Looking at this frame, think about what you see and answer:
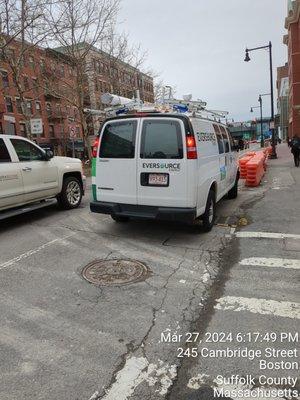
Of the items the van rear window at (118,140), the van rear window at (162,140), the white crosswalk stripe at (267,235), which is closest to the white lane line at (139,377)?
the van rear window at (162,140)

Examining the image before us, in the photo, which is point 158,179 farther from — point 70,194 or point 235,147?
point 235,147

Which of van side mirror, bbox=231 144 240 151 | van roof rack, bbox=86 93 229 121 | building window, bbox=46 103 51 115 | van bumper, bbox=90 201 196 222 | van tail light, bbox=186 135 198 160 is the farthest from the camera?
building window, bbox=46 103 51 115

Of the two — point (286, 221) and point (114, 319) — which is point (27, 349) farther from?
point (286, 221)

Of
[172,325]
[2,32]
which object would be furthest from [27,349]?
[2,32]

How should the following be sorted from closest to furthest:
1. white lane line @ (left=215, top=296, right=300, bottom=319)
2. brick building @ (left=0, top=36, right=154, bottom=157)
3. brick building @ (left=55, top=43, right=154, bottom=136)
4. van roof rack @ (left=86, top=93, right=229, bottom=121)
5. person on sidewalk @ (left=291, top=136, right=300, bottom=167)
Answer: white lane line @ (left=215, top=296, right=300, bottom=319) < van roof rack @ (left=86, top=93, right=229, bottom=121) < person on sidewalk @ (left=291, top=136, right=300, bottom=167) < brick building @ (left=0, top=36, right=154, bottom=157) < brick building @ (left=55, top=43, right=154, bottom=136)

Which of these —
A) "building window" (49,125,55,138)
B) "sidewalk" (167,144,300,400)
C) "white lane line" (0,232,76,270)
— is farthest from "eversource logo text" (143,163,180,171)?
"building window" (49,125,55,138)

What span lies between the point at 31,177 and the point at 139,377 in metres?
6.04

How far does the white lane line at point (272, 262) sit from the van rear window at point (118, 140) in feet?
8.64

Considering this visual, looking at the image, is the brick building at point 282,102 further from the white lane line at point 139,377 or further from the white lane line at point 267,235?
the white lane line at point 139,377

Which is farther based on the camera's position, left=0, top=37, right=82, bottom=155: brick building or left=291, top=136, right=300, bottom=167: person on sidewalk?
left=0, top=37, right=82, bottom=155: brick building

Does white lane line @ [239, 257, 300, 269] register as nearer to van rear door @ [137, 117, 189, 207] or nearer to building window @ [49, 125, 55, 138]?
van rear door @ [137, 117, 189, 207]

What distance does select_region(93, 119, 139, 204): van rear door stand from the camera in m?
6.62

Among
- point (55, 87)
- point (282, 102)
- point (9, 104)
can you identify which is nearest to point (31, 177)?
point (55, 87)

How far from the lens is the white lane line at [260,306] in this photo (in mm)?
4016
